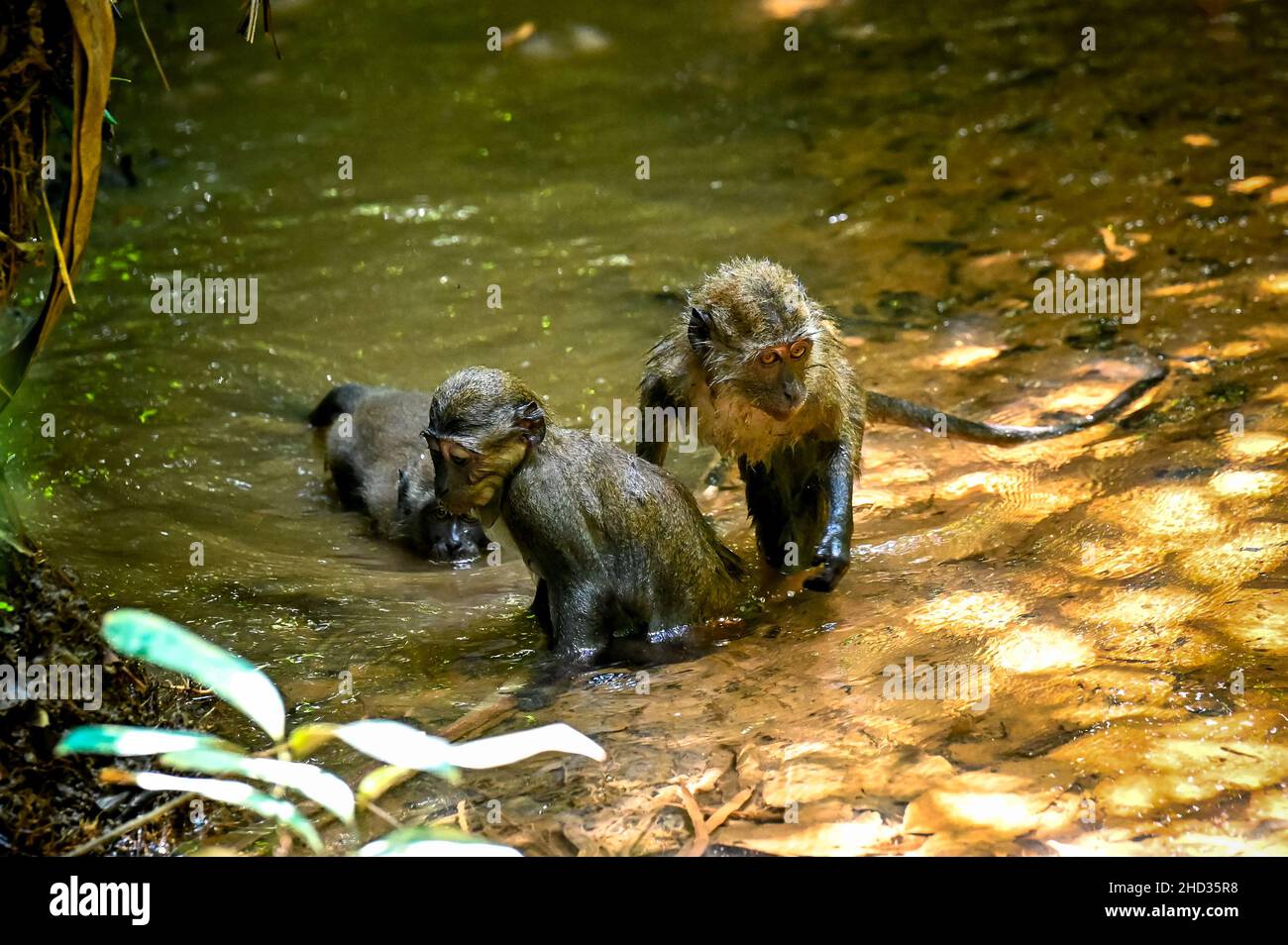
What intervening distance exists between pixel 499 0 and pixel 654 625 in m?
11.2

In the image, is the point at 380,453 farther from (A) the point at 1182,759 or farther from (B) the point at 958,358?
(A) the point at 1182,759

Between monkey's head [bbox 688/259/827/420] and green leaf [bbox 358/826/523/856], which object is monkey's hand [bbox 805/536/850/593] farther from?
green leaf [bbox 358/826/523/856]

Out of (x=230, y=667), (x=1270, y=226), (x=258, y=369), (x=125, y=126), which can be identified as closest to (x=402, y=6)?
(x=125, y=126)

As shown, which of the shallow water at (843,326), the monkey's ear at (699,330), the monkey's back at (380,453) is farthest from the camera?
the monkey's back at (380,453)

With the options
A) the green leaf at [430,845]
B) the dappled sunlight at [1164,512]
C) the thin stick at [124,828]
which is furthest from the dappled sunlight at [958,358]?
the green leaf at [430,845]

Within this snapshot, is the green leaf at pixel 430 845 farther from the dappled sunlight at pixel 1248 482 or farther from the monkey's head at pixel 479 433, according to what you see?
the dappled sunlight at pixel 1248 482

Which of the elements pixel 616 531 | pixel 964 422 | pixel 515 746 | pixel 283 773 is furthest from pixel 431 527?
pixel 283 773

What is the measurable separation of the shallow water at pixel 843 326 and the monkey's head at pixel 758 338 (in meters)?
0.99

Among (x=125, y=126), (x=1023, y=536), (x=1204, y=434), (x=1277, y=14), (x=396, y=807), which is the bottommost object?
(x=396, y=807)

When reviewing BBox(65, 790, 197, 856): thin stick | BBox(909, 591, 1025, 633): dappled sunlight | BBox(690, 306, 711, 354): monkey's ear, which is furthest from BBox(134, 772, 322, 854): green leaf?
BBox(690, 306, 711, 354): monkey's ear

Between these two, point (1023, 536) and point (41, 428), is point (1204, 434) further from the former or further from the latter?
point (41, 428)

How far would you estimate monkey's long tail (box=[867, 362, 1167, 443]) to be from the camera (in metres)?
7.42

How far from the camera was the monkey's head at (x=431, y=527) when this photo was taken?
7.61 m

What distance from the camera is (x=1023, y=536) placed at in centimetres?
631
